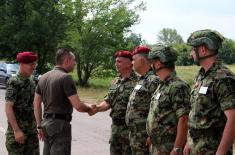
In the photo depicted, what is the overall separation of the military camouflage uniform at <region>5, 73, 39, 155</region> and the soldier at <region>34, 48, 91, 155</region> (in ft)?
1.13

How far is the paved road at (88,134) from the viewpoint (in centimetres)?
852

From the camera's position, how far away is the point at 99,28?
25.2 meters

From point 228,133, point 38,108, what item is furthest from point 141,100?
point 228,133

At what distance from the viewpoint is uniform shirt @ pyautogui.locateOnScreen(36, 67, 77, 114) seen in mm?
5086

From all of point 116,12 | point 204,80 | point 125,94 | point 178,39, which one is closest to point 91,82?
point 116,12

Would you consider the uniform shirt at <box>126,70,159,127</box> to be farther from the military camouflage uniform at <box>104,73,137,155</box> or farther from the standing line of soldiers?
the military camouflage uniform at <box>104,73,137,155</box>

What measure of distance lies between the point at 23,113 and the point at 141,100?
150 centimetres

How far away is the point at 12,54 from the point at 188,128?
31.0 meters

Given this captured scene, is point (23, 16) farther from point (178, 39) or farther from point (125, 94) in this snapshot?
point (178, 39)

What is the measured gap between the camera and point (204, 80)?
4.00 metres

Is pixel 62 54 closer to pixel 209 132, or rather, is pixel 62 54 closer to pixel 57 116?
pixel 57 116

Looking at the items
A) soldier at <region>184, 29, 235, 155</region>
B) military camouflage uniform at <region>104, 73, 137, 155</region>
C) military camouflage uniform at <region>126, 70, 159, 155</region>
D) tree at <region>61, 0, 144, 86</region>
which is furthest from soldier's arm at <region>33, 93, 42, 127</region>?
tree at <region>61, 0, 144, 86</region>

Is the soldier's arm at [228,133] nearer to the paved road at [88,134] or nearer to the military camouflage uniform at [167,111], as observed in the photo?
the military camouflage uniform at [167,111]

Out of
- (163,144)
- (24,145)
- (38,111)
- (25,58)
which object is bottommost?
(24,145)
